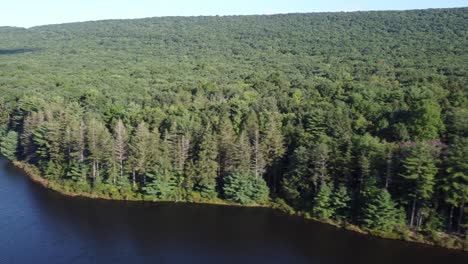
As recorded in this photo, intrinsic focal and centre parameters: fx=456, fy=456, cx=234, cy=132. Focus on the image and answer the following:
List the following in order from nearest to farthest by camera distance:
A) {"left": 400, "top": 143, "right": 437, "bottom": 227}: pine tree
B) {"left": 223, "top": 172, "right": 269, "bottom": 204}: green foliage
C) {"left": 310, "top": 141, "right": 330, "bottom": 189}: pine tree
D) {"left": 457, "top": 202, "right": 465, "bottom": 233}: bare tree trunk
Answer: {"left": 457, "top": 202, "right": 465, "bottom": 233}: bare tree trunk
{"left": 400, "top": 143, "right": 437, "bottom": 227}: pine tree
{"left": 310, "top": 141, "right": 330, "bottom": 189}: pine tree
{"left": 223, "top": 172, "right": 269, "bottom": 204}: green foliage

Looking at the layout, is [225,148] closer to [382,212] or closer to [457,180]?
[382,212]

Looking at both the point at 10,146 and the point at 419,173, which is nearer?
the point at 419,173

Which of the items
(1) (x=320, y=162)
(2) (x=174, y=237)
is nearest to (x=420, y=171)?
(1) (x=320, y=162)

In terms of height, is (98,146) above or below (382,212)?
above

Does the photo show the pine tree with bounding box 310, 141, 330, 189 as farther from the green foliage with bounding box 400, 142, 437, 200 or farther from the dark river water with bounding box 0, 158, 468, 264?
the green foliage with bounding box 400, 142, 437, 200

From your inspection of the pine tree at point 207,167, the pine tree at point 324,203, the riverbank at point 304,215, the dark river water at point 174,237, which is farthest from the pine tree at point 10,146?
the pine tree at point 324,203

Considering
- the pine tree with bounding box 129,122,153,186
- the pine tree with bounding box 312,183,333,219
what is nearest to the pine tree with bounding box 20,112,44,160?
the pine tree with bounding box 129,122,153,186
